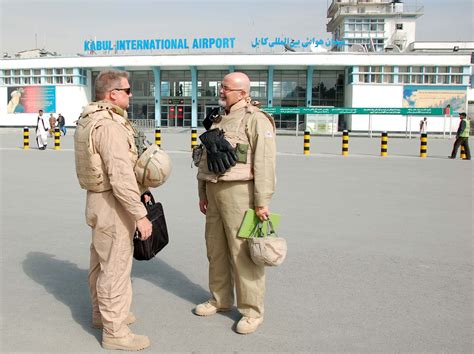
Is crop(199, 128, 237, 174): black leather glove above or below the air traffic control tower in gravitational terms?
below

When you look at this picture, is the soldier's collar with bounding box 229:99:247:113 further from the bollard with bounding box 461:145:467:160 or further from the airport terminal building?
the airport terminal building

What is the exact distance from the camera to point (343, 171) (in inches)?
533

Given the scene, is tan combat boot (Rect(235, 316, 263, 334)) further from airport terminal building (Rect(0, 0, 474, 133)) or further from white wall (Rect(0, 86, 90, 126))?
white wall (Rect(0, 86, 90, 126))

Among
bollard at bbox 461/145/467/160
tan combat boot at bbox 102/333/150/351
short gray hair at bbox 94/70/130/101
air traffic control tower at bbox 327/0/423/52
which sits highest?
air traffic control tower at bbox 327/0/423/52

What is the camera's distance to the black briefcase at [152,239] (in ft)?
11.8

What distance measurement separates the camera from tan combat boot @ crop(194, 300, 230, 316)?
13.3 feet

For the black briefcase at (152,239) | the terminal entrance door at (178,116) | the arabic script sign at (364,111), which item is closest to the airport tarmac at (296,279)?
the black briefcase at (152,239)

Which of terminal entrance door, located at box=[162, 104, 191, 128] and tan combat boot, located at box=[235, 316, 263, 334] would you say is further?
terminal entrance door, located at box=[162, 104, 191, 128]

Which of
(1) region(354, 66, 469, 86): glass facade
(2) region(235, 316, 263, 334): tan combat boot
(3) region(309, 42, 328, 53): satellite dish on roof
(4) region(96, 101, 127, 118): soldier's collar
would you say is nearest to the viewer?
(4) region(96, 101, 127, 118): soldier's collar

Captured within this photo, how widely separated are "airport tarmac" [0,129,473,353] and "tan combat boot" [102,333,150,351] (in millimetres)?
63

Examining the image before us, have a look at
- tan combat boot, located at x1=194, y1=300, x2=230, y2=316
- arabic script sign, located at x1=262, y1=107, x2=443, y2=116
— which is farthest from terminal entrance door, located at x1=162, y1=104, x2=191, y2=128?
tan combat boot, located at x1=194, y1=300, x2=230, y2=316

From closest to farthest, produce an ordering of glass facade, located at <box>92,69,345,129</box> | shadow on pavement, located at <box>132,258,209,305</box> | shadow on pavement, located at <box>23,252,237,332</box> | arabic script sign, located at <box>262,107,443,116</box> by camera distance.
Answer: shadow on pavement, located at <box>23,252,237,332</box> → shadow on pavement, located at <box>132,258,209,305</box> → arabic script sign, located at <box>262,107,443,116</box> → glass facade, located at <box>92,69,345,129</box>

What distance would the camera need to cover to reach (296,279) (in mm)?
4871

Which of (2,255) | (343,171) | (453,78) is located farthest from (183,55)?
(2,255)
